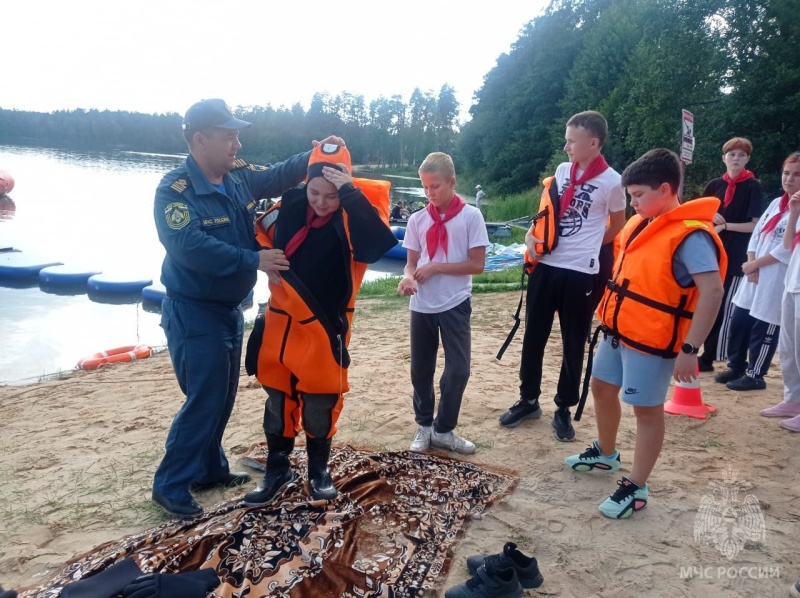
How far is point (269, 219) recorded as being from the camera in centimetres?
315

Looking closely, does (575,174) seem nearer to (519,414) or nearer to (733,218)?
(519,414)

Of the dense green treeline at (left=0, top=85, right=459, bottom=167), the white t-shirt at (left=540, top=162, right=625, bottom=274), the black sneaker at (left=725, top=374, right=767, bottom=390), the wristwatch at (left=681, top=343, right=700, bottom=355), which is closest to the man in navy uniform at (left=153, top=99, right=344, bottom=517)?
the white t-shirt at (left=540, top=162, right=625, bottom=274)

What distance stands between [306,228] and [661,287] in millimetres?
1842

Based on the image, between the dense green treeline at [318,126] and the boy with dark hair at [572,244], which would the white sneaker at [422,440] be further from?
the dense green treeline at [318,126]

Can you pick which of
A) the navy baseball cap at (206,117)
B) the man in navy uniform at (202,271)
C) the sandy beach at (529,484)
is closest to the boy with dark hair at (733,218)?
the sandy beach at (529,484)

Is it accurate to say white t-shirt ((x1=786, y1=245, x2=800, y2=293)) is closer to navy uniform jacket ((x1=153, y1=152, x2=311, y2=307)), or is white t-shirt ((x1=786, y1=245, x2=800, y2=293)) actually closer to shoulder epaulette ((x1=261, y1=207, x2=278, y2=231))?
navy uniform jacket ((x1=153, y1=152, x2=311, y2=307))

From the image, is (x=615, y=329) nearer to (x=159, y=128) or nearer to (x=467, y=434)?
(x=467, y=434)

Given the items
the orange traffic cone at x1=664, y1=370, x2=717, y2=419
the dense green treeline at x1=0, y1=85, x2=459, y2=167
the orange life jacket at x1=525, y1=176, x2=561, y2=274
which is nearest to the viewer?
the orange life jacket at x1=525, y1=176, x2=561, y2=274

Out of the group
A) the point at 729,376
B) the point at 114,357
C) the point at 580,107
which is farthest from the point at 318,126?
the point at 729,376

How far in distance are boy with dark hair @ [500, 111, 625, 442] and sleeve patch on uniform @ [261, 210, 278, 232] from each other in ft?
6.08

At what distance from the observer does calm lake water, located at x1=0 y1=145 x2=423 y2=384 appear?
30.0 ft

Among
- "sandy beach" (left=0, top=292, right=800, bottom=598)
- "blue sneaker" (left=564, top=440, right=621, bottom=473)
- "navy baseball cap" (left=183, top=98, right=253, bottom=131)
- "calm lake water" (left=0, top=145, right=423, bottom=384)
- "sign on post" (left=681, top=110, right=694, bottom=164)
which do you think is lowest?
"calm lake water" (left=0, top=145, right=423, bottom=384)

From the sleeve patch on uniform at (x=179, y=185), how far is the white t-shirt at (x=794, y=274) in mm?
4199

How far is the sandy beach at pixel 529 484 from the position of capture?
8.76 ft
